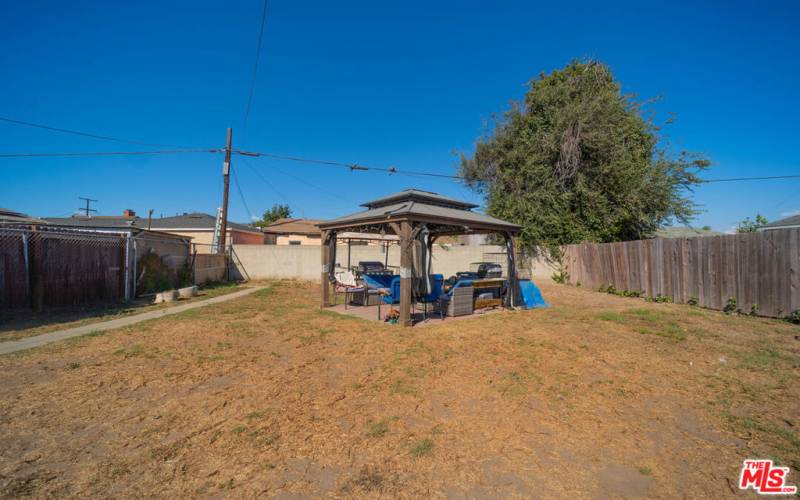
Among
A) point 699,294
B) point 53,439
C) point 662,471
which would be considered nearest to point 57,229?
point 53,439

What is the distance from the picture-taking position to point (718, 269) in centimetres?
955

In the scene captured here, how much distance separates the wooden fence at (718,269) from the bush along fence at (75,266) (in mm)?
18204

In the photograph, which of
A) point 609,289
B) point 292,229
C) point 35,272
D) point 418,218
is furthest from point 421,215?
point 292,229

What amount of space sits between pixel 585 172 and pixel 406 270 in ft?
48.0

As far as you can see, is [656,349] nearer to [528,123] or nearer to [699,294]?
[699,294]

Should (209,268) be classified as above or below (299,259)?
below

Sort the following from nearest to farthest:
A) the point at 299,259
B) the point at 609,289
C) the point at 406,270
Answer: the point at 406,270
the point at 609,289
the point at 299,259

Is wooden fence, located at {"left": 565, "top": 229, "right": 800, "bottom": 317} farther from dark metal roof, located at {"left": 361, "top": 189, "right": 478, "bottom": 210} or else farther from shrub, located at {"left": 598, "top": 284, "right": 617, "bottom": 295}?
dark metal roof, located at {"left": 361, "top": 189, "right": 478, "bottom": 210}

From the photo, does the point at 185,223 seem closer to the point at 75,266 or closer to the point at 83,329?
the point at 75,266

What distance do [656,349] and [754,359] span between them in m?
1.23

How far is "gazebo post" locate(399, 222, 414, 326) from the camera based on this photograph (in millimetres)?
7871

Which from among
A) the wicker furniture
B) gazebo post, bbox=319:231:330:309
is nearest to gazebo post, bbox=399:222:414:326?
the wicker furniture

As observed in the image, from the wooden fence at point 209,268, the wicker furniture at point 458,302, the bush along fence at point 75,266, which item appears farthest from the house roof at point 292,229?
the wicker furniture at point 458,302

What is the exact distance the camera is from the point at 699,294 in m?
10.1
